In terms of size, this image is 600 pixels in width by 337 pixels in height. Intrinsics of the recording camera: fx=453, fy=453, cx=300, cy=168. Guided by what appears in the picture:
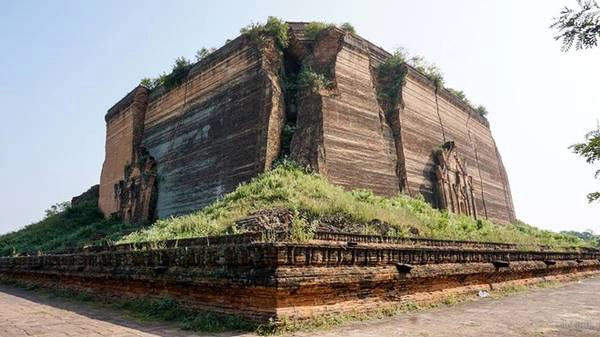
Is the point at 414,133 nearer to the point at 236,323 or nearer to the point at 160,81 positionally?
the point at 160,81

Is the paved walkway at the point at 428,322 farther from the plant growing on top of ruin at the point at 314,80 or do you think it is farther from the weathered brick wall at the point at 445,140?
the weathered brick wall at the point at 445,140

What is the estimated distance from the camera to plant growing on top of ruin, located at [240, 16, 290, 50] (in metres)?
17.0

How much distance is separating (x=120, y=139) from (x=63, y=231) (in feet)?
19.4

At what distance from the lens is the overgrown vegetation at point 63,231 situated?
20953 mm

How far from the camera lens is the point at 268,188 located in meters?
12.9

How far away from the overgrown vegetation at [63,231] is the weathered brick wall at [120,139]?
1073mm

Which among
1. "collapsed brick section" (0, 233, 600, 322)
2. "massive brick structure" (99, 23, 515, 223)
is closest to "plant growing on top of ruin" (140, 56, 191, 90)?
"massive brick structure" (99, 23, 515, 223)

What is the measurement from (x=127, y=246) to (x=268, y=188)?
5.10 metres

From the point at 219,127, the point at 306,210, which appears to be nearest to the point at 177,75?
the point at 219,127

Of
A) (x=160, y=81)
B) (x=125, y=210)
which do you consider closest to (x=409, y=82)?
(x=160, y=81)

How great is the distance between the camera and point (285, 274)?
4805mm

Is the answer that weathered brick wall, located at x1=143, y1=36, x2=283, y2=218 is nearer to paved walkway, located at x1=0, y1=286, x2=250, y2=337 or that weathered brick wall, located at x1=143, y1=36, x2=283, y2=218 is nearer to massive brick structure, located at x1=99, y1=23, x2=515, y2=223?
massive brick structure, located at x1=99, y1=23, x2=515, y2=223

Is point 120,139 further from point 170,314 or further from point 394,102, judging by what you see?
point 170,314

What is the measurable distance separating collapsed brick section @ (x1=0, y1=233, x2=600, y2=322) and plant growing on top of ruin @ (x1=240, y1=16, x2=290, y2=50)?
10561mm
